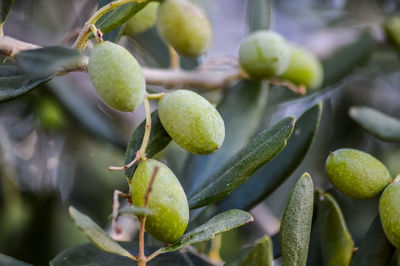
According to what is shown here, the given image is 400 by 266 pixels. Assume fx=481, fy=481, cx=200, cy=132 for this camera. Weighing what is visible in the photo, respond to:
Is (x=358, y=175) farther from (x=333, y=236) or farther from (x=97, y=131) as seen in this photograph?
(x=97, y=131)

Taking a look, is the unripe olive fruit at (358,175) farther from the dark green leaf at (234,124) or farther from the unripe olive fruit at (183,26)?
the unripe olive fruit at (183,26)

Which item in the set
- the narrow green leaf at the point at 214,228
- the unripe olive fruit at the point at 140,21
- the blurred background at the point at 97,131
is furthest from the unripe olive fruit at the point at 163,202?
the blurred background at the point at 97,131

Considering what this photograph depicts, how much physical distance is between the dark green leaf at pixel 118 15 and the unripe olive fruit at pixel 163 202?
1.14ft

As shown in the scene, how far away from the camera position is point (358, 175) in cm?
99

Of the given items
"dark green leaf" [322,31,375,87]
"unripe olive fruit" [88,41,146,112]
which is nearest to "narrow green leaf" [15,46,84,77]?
"unripe olive fruit" [88,41,146,112]

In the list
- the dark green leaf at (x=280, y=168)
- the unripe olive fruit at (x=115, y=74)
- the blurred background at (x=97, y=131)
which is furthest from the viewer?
the blurred background at (x=97, y=131)

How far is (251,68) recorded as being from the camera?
1388 millimetres

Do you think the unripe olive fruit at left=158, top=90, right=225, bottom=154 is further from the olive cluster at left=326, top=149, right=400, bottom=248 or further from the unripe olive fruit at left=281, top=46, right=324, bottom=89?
the unripe olive fruit at left=281, top=46, right=324, bottom=89

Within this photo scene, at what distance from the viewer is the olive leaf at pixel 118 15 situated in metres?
1.01

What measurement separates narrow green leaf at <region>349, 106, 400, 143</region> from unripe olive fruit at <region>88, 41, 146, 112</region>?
649mm

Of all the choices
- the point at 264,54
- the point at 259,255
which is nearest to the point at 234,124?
the point at 264,54

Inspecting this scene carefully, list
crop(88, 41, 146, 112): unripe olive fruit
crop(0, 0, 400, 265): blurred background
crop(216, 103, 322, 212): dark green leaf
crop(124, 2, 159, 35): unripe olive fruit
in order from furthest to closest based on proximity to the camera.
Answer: crop(0, 0, 400, 265): blurred background
crop(124, 2, 159, 35): unripe olive fruit
crop(216, 103, 322, 212): dark green leaf
crop(88, 41, 146, 112): unripe olive fruit

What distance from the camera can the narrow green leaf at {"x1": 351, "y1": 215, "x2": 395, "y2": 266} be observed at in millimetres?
968

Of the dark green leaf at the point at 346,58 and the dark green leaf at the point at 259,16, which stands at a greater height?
the dark green leaf at the point at 259,16
